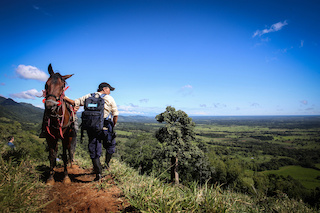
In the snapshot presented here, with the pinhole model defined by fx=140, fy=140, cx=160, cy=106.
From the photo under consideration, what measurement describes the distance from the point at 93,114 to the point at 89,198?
1819mm

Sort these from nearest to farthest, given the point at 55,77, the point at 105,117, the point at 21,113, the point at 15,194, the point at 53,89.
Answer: the point at 15,194 → the point at 53,89 → the point at 55,77 → the point at 105,117 → the point at 21,113

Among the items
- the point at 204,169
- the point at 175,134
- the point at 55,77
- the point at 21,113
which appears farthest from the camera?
the point at 21,113

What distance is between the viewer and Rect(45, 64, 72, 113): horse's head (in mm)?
3107

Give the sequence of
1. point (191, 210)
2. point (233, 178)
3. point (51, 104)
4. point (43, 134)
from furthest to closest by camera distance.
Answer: point (233, 178), point (43, 134), point (51, 104), point (191, 210)

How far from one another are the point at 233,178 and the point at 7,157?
40817 mm

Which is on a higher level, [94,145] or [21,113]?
[21,113]

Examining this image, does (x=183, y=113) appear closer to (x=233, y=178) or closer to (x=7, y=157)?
(x=7, y=157)

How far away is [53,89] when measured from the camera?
10.9 feet

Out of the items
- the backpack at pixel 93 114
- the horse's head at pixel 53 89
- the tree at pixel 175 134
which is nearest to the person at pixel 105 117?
the backpack at pixel 93 114

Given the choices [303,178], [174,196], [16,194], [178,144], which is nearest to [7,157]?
[16,194]

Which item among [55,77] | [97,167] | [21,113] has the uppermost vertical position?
[55,77]

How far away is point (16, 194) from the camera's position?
91.9 inches

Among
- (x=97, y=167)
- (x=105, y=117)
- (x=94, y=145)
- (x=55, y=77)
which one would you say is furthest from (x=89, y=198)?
(x=55, y=77)

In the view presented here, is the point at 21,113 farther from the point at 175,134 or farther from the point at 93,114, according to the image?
the point at 93,114
